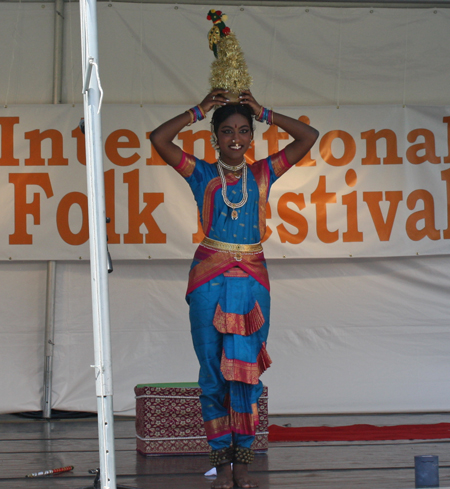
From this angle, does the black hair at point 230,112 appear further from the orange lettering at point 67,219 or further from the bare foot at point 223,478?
the orange lettering at point 67,219

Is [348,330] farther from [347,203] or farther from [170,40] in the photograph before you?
[170,40]

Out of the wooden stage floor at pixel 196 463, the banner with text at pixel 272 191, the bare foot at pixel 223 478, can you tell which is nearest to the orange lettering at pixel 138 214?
the banner with text at pixel 272 191

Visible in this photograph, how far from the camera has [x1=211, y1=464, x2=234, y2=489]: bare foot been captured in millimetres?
2689

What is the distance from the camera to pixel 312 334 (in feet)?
16.6

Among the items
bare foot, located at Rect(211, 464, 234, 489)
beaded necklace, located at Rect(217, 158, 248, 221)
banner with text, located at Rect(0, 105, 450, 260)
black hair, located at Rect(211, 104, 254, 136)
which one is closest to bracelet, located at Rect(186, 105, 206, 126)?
black hair, located at Rect(211, 104, 254, 136)

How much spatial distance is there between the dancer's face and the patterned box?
137 cm

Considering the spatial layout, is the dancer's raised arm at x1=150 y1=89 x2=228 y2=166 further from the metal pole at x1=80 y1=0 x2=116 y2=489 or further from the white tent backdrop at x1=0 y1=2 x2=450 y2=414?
the white tent backdrop at x1=0 y1=2 x2=450 y2=414

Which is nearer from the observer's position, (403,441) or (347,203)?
(403,441)

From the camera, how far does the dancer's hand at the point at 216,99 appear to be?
284cm

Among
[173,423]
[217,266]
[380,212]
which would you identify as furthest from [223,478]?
[380,212]

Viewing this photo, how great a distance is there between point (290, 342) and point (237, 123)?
8.33 ft

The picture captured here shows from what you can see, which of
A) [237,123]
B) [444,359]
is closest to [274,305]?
[444,359]

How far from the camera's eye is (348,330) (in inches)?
200

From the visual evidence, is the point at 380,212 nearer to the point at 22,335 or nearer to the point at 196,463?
the point at 196,463
